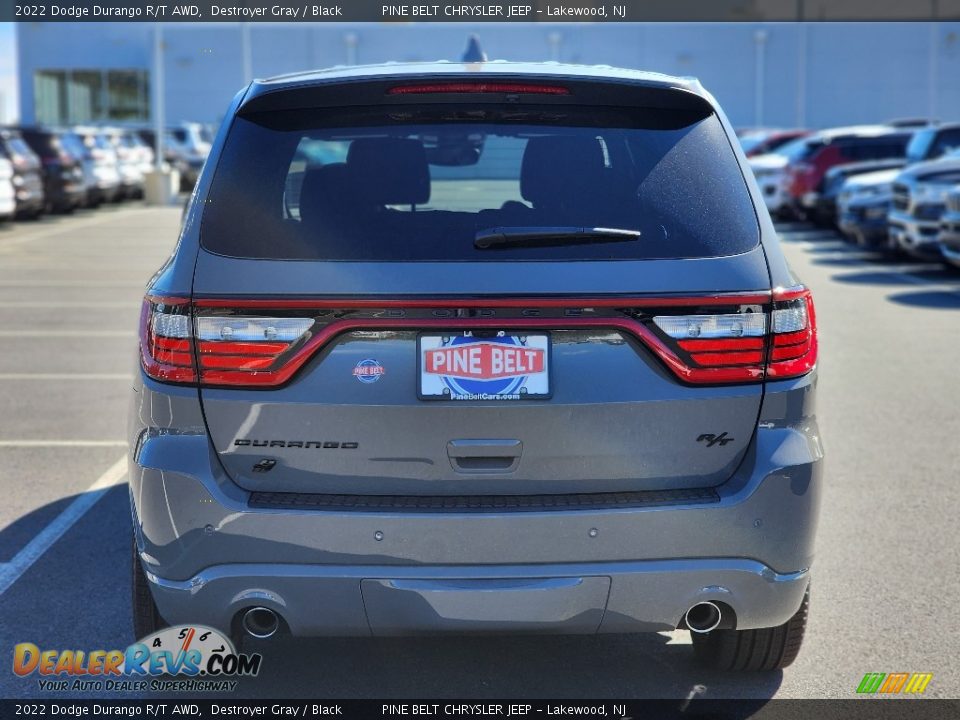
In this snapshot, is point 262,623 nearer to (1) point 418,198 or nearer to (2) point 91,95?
(1) point 418,198

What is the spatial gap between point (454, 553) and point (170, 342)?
0.90 metres

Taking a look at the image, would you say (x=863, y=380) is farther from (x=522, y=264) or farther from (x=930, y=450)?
(x=522, y=264)

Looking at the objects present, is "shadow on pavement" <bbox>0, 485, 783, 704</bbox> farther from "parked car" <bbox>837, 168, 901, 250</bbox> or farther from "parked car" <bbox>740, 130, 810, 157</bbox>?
"parked car" <bbox>740, 130, 810, 157</bbox>

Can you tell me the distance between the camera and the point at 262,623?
360 cm

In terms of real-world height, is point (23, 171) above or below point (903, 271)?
above

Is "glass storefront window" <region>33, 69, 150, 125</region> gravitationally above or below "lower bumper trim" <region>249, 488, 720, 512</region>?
above

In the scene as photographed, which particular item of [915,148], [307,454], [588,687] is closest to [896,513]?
[588,687]

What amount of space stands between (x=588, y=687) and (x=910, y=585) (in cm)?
164

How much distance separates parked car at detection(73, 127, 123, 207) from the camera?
105ft

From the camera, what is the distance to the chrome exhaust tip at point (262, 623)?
3584 millimetres

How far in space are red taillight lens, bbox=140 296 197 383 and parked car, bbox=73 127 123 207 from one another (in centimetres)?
2912

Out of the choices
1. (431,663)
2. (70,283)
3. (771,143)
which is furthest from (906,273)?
(771,143)

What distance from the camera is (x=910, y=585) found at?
5137 mm

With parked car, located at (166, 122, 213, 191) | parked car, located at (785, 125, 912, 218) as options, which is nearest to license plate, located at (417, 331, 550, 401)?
parked car, located at (785, 125, 912, 218)
